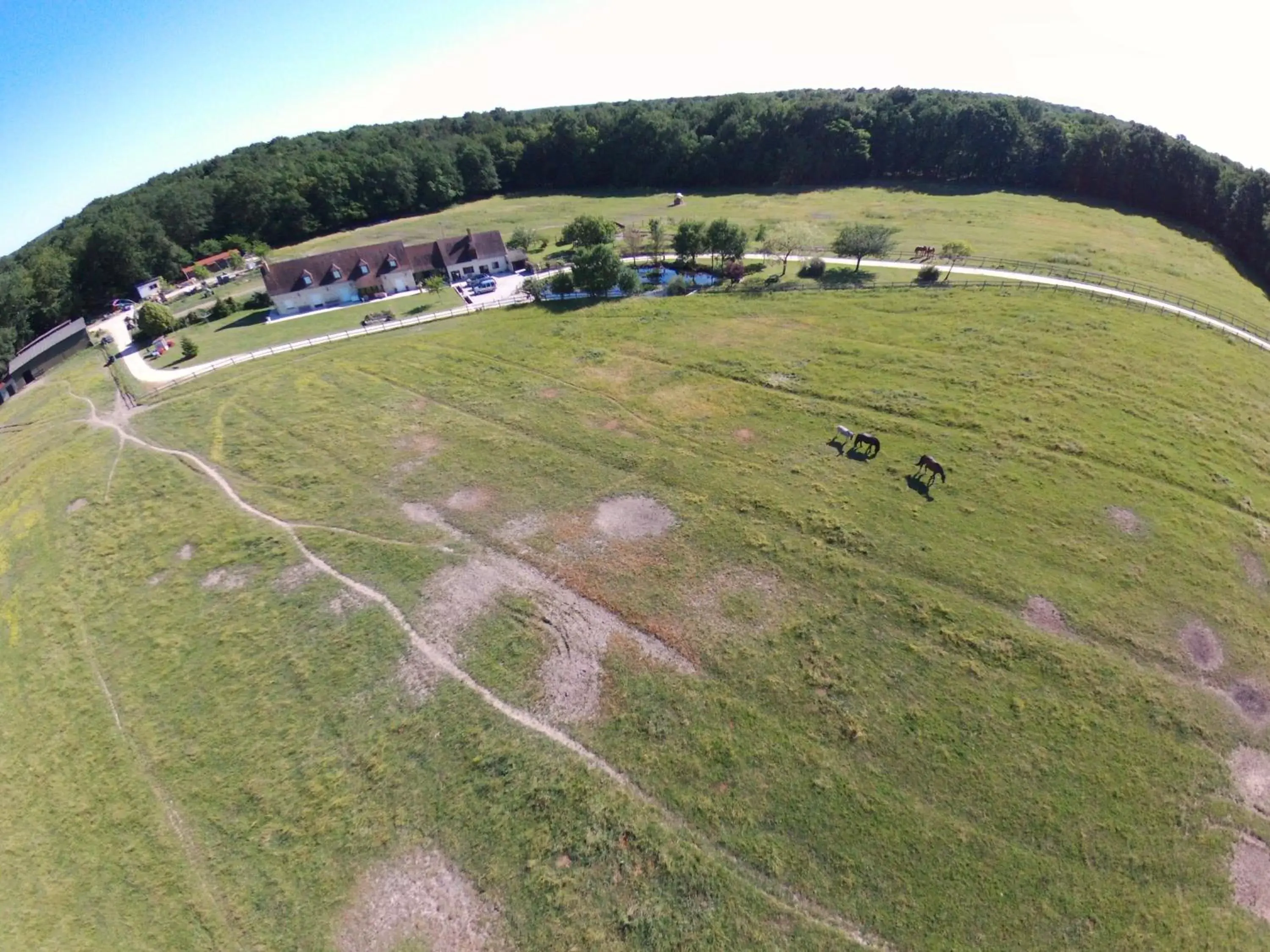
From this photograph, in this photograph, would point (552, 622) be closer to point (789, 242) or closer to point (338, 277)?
point (789, 242)

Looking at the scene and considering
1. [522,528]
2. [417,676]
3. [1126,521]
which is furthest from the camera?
[522,528]

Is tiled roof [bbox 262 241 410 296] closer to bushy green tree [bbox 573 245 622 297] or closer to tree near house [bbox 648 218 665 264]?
bushy green tree [bbox 573 245 622 297]

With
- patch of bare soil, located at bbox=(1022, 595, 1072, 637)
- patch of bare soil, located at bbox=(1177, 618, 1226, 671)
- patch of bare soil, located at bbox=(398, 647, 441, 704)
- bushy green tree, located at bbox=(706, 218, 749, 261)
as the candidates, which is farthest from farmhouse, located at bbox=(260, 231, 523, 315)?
patch of bare soil, located at bbox=(1177, 618, 1226, 671)

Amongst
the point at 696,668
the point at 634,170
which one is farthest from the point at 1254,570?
the point at 634,170

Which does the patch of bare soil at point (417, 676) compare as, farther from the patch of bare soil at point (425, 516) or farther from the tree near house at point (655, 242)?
the tree near house at point (655, 242)

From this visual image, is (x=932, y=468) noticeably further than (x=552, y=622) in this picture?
Yes

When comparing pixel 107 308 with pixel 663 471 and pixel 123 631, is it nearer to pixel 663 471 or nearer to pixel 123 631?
pixel 123 631

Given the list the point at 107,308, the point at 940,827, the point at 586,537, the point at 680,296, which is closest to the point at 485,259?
the point at 680,296
